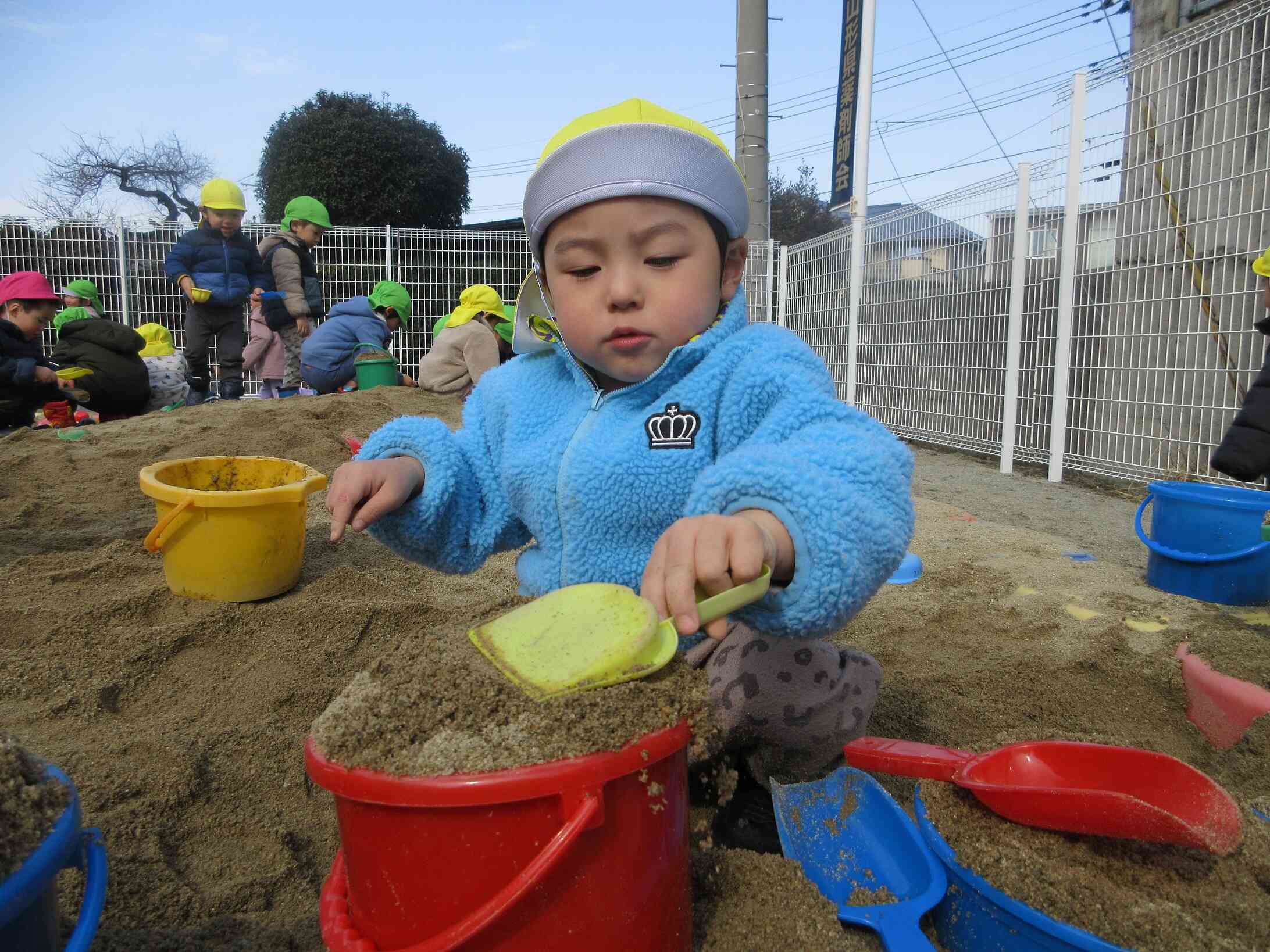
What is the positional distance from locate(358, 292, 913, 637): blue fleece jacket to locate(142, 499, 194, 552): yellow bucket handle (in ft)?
3.76

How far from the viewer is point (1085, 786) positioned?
119cm

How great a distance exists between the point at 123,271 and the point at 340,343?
3958 millimetres

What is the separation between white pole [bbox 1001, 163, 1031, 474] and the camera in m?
5.28

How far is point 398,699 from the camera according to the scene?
2.83 feet

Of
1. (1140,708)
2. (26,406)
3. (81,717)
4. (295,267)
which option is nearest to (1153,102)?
(1140,708)

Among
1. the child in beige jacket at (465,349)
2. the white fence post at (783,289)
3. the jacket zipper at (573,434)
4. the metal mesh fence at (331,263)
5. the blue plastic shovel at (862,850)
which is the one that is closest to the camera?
the blue plastic shovel at (862,850)

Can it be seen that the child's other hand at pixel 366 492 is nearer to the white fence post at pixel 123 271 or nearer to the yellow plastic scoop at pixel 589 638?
the yellow plastic scoop at pixel 589 638

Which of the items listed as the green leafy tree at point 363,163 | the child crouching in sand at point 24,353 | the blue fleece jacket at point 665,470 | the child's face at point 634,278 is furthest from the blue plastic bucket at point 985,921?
the green leafy tree at point 363,163

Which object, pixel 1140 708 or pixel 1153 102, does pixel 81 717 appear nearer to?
pixel 1140 708

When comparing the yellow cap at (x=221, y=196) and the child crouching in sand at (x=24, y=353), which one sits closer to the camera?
the child crouching in sand at (x=24, y=353)

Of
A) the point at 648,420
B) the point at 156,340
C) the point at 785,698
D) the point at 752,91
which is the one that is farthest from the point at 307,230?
the point at 785,698

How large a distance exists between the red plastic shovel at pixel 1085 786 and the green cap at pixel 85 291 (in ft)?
30.5

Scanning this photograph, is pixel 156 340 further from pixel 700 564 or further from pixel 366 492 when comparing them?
pixel 700 564

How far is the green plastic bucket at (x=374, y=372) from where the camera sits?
731cm
